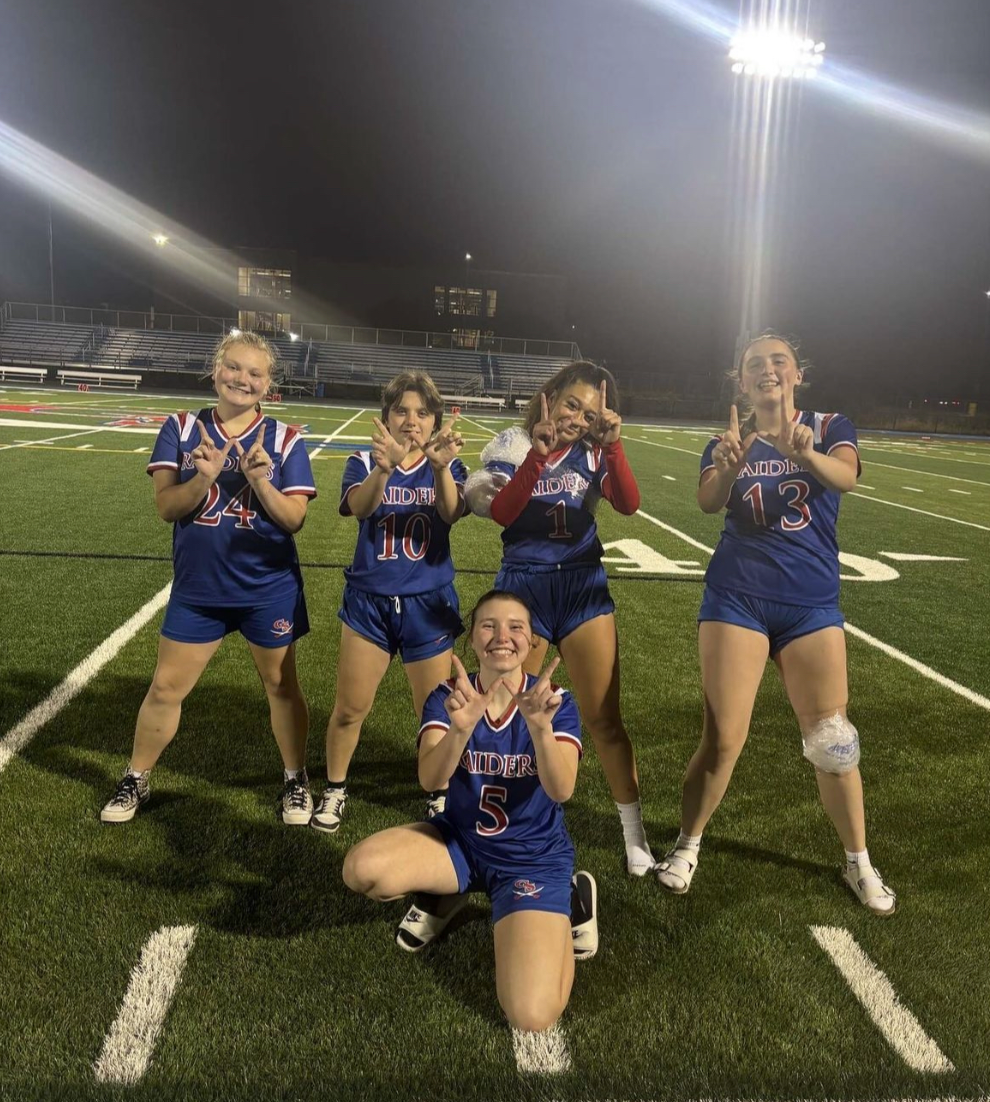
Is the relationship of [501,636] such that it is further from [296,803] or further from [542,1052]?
[296,803]

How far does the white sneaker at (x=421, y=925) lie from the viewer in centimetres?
221

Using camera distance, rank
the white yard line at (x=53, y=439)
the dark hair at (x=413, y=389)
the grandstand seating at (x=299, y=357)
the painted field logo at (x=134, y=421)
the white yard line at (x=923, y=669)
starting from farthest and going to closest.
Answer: the grandstand seating at (x=299, y=357) < the painted field logo at (x=134, y=421) < the white yard line at (x=53, y=439) < the white yard line at (x=923, y=669) < the dark hair at (x=413, y=389)

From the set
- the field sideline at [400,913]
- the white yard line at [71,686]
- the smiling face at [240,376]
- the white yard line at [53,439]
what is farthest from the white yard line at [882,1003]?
the white yard line at [53,439]

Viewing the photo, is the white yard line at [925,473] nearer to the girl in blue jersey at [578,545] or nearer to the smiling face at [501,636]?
the girl in blue jersey at [578,545]

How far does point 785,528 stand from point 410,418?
141 centimetres

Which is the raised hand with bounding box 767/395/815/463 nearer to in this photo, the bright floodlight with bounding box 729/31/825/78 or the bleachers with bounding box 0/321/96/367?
the bright floodlight with bounding box 729/31/825/78

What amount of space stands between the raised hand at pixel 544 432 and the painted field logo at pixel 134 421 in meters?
17.9

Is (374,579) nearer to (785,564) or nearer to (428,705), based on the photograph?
(428,705)

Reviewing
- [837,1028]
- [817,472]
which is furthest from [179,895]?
[817,472]

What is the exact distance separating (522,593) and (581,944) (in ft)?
3.81


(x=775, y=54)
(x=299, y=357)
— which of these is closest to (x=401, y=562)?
(x=775, y=54)

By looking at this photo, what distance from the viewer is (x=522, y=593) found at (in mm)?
2717

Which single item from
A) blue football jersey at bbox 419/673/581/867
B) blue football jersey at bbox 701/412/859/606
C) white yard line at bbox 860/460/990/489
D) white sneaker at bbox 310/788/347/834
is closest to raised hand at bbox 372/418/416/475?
blue football jersey at bbox 419/673/581/867

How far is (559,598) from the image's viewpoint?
2.71 meters
